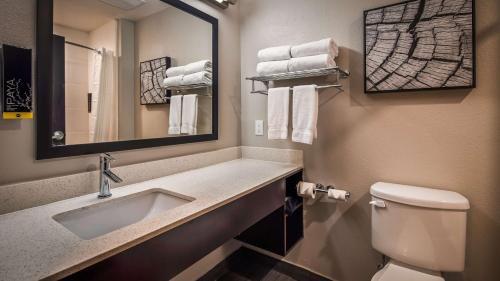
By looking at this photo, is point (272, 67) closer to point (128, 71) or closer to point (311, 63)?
point (311, 63)

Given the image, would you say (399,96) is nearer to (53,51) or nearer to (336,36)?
(336,36)

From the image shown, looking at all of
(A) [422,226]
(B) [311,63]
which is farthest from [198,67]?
(A) [422,226]

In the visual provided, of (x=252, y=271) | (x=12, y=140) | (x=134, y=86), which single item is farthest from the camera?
(x=252, y=271)

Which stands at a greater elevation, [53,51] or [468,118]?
[53,51]

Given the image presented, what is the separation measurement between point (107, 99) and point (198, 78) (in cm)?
61

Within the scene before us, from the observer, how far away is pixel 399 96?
4.39 feet

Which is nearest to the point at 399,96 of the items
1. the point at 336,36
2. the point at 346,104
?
the point at 346,104

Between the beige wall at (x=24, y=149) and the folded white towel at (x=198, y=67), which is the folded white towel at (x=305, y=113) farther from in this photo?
the beige wall at (x=24, y=149)

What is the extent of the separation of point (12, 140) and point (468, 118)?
1.99 m

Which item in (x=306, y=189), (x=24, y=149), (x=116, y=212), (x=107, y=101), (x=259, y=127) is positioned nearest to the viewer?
(x=24, y=149)

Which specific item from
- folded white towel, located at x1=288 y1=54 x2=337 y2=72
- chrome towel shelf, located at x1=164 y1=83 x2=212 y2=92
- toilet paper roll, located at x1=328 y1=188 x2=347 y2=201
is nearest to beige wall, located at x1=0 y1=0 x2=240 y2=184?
chrome towel shelf, located at x1=164 y1=83 x2=212 y2=92

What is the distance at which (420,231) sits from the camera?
1135 mm

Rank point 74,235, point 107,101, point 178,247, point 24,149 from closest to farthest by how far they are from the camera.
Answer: point 74,235
point 178,247
point 24,149
point 107,101

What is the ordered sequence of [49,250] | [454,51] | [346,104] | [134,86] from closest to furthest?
[49,250] → [454,51] → [134,86] → [346,104]
